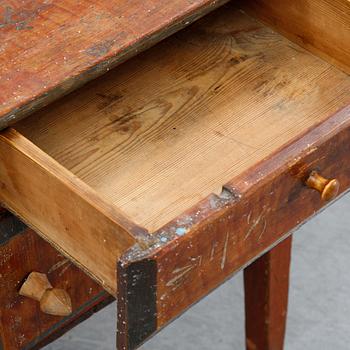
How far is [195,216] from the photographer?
1042 mm

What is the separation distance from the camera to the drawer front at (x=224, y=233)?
103cm

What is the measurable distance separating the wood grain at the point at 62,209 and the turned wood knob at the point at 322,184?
8.4 inches

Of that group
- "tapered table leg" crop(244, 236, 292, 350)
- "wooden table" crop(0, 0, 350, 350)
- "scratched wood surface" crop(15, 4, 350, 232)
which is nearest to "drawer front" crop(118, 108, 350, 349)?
"wooden table" crop(0, 0, 350, 350)

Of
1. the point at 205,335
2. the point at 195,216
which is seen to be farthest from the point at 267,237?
the point at 205,335

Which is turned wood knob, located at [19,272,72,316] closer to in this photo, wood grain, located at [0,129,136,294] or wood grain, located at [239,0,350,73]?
wood grain, located at [0,129,136,294]

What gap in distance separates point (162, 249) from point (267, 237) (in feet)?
0.60

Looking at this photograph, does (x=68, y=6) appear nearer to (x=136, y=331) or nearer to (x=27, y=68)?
(x=27, y=68)

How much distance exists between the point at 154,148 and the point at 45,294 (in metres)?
0.22

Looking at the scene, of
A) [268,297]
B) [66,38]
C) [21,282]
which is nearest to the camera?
[66,38]

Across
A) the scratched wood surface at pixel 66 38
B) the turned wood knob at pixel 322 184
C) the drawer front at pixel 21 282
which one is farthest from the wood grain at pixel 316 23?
the drawer front at pixel 21 282

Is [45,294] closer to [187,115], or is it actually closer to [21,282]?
[21,282]

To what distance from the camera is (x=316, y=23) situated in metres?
1.40

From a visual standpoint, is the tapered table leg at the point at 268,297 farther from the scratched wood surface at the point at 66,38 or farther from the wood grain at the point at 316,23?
the scratched wood surface at the point at 66,38

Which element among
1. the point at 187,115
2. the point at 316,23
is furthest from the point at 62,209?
the point at 316,23
